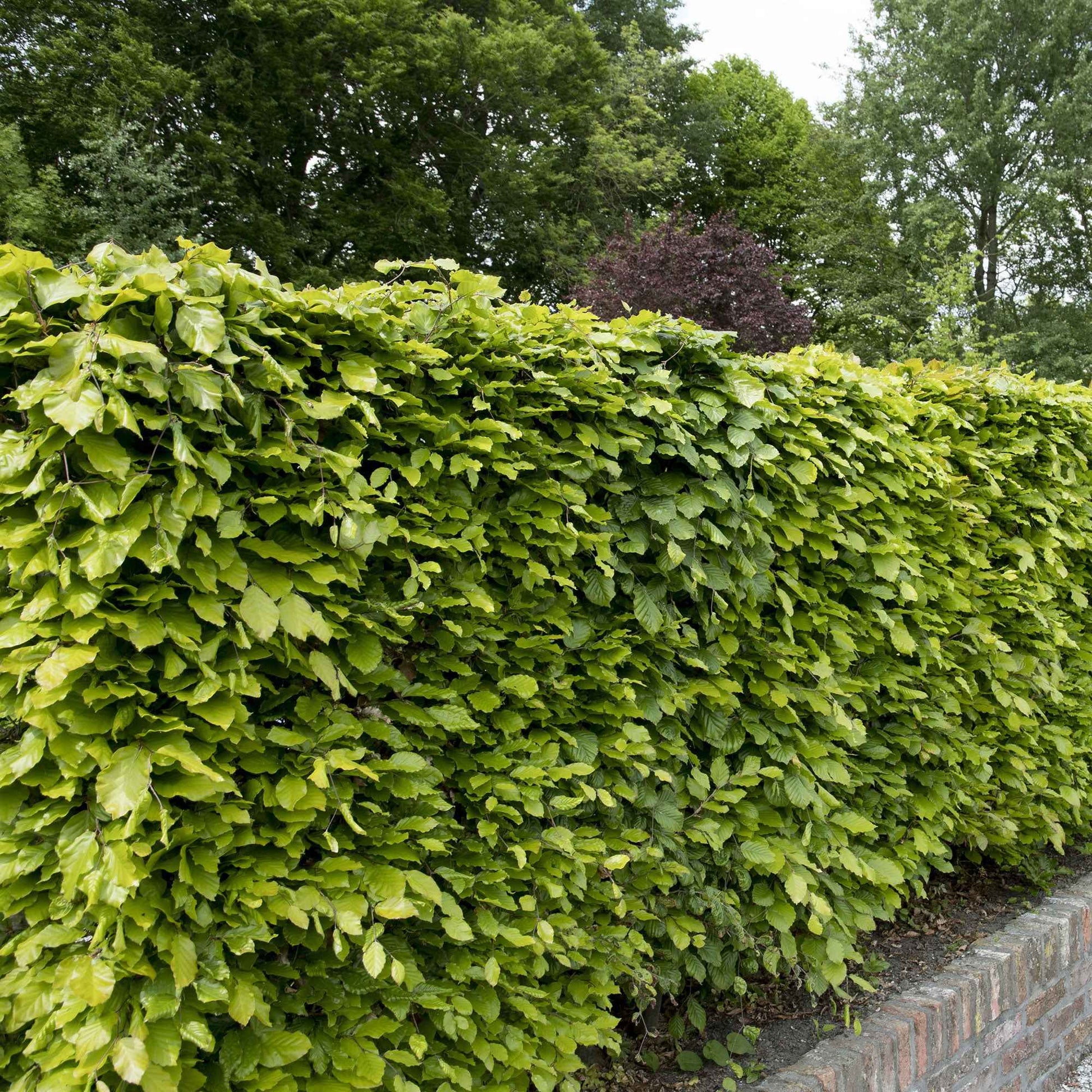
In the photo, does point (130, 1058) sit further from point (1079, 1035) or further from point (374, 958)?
point (1079, 1035)

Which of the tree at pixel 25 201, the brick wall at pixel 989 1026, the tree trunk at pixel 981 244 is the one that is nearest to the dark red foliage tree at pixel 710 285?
the tree at pixel 25 201

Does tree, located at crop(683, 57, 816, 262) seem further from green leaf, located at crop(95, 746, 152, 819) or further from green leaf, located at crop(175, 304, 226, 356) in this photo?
green leaf, located at crop(95, 746, 152, 819)

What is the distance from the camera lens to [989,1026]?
3.14 m

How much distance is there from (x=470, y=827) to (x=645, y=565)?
862 millimetres

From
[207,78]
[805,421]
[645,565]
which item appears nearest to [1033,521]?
[805,421]

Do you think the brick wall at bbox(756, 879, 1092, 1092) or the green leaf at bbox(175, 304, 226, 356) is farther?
the brick wall at bbox(756, 879, 1092, 1092)

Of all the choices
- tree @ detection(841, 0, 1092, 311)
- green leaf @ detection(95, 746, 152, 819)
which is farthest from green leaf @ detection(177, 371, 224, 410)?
tree @ detection(841, 0, 1092, 311)

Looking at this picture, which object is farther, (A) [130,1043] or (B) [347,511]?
(B) [347,511]

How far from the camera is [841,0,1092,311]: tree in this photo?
19891 mm

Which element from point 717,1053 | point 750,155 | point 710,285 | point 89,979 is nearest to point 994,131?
point 750,155

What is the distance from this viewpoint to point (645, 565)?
2.53 meters

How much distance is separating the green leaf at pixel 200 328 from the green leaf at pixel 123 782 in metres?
0.76

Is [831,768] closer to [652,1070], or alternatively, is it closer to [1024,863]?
[652,1070]

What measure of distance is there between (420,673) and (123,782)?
2.29ft
